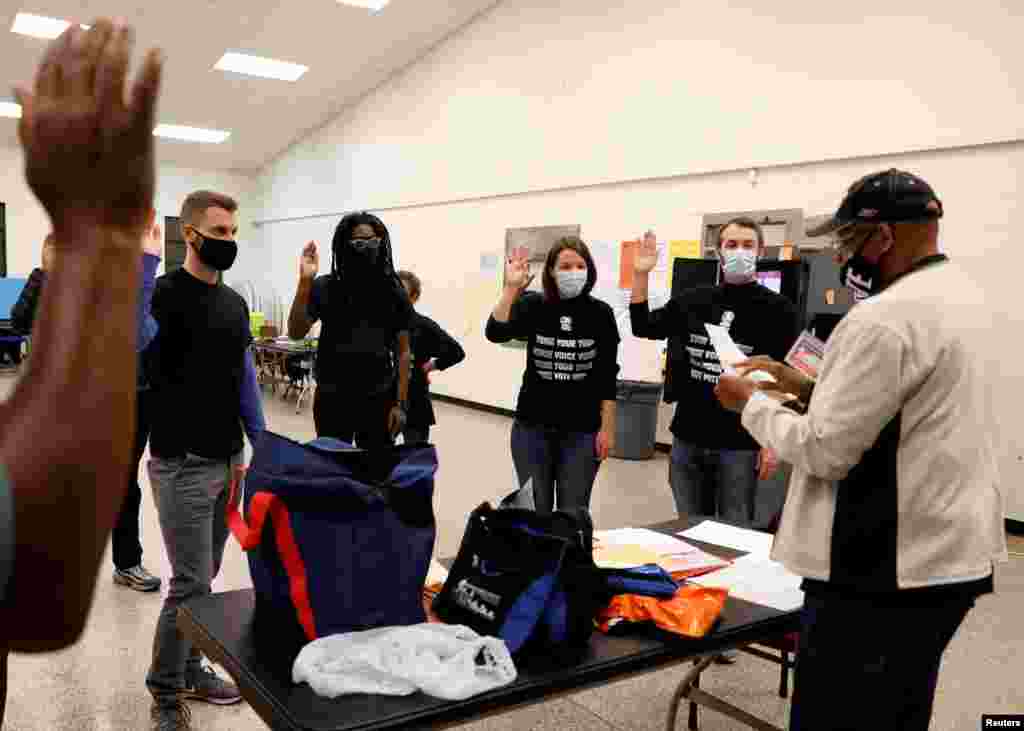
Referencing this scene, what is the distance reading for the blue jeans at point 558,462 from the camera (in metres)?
3.25

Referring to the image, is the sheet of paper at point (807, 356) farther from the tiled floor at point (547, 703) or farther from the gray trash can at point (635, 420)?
the gray trash can at point (635, 420)

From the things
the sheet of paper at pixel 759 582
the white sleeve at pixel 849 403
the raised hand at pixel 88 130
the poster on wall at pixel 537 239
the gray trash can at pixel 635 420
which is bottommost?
the gray trash can at pixel 635 420

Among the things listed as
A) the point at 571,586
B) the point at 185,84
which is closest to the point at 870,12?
the point at 571,586

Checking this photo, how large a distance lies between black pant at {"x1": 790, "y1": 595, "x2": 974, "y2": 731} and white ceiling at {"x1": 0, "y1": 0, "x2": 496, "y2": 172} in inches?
284

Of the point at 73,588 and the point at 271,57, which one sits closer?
the point at 73,588

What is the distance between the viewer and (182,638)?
2.30m

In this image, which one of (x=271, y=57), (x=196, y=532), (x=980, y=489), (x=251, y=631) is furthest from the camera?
(x=271, y=57)

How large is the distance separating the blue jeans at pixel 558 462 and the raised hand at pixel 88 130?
279cm

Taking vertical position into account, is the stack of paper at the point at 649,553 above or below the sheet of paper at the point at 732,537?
above

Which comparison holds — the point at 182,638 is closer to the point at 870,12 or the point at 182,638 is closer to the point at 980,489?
the point at 980,489

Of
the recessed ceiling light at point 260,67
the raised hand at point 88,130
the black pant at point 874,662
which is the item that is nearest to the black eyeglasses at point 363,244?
Result: the black pant at point 874,662

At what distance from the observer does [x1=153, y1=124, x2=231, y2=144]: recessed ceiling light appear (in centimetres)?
1310

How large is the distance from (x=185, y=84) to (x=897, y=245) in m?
11.2

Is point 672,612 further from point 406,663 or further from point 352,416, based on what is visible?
point 352,416
